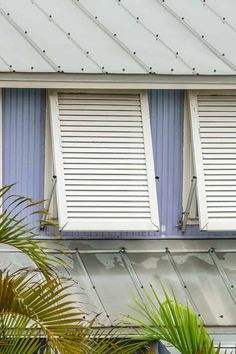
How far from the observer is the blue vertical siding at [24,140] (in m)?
12.0

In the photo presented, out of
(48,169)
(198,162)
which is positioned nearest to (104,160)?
(48,169)

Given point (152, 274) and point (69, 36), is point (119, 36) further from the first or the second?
point (152, 274)

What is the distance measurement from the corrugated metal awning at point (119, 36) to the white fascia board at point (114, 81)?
6 centimetres

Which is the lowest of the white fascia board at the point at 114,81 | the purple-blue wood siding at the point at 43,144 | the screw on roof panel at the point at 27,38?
the purple-blue wood siding at the point at 43,144

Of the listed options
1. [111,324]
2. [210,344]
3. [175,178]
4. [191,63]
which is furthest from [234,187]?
[210,344]

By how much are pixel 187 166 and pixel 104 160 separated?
97 cm

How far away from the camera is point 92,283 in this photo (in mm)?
11477

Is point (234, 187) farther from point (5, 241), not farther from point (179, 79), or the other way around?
point (5, 241)

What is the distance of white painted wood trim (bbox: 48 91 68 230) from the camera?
460 inches

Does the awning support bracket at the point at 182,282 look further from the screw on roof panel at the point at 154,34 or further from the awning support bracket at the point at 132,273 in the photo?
the screw on roof panel at the point at 154,34

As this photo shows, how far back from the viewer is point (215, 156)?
12188mm

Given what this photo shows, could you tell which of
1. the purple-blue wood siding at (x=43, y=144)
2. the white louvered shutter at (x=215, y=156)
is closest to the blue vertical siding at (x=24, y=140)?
the purple-blue wood siding at (x=43, y=144)

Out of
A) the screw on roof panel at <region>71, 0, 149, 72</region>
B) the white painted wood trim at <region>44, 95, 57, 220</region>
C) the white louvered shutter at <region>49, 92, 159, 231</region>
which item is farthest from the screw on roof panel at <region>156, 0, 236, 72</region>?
the white painted wood trim at <region>44, 95, 57, 220</region>

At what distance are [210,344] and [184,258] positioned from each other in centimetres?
447
